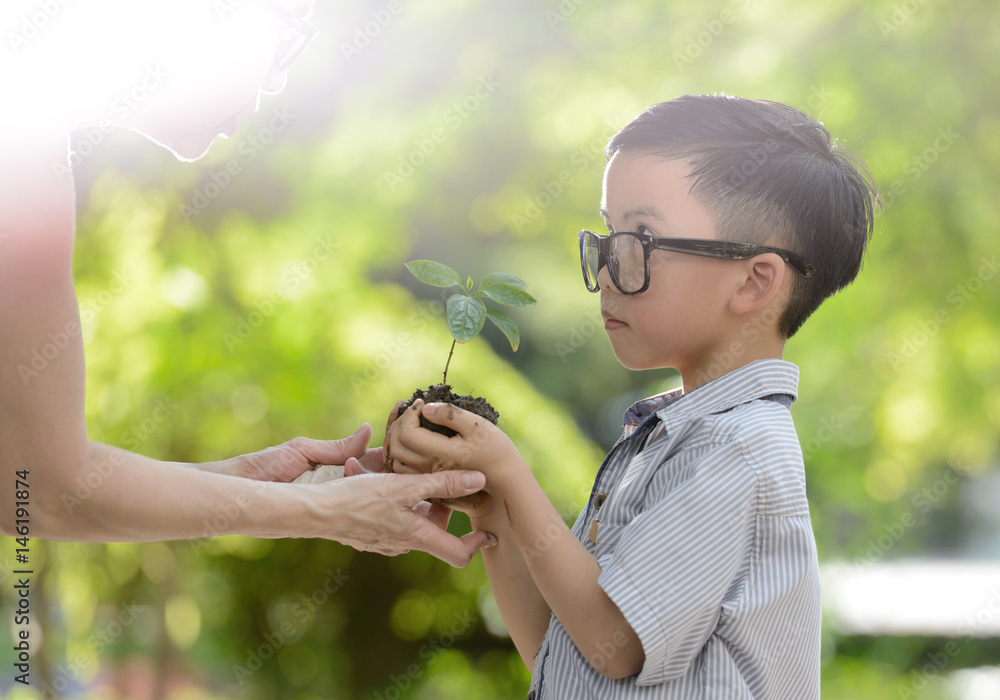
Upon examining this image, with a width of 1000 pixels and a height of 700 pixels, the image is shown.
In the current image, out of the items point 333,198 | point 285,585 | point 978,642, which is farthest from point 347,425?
point 978,642

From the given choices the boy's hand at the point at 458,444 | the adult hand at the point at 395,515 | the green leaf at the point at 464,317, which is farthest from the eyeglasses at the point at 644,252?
the adult hand at the point at 395,515

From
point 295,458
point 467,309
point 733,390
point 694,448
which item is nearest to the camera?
point 694,448

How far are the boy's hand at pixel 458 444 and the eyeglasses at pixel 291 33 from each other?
0.71m

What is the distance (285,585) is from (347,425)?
90cm

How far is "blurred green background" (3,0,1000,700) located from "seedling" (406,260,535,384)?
2.14 metres

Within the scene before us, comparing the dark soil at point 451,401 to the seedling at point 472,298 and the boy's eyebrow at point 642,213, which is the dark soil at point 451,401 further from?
the boy's eyebrow at point 642,213

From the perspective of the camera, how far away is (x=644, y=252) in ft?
4.61

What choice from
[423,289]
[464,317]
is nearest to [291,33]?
[464,317]

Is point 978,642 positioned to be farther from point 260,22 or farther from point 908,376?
point 260,22

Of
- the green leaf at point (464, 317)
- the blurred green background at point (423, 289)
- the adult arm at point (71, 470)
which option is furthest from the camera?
the blurred green background at point (423, 289)

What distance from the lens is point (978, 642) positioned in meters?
5.70

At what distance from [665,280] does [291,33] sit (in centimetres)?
84

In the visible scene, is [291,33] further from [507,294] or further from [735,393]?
[735,393]

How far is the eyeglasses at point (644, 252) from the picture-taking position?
1.40 m
